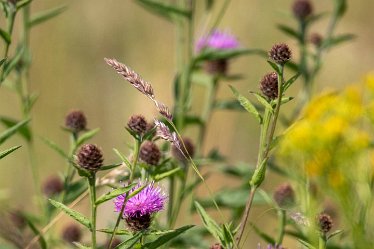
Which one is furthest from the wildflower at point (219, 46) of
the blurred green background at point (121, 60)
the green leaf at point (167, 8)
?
Result: the blurred green background at point (121, 60)

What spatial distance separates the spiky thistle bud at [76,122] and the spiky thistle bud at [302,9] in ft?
3.44

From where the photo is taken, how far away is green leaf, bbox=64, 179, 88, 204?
1979mm

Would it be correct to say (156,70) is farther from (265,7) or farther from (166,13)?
(166,13)

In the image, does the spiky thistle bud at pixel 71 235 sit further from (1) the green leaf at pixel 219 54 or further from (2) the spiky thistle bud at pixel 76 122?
(1) the green leaf at pixel 219 54

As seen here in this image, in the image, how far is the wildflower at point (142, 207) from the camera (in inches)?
56.1

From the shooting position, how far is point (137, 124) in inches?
57.1

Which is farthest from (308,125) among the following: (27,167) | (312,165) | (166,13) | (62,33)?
(62,33)

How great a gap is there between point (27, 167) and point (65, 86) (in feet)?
2.44

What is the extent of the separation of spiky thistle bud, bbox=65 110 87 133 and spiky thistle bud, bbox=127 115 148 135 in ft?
1.85

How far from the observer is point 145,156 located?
170cm

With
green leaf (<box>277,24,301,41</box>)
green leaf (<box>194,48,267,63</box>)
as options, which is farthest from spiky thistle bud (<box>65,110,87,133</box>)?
green leaf (<box>277,24,301,41</box>)

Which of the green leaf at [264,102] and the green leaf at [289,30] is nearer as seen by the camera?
the green leaf at [264,102]

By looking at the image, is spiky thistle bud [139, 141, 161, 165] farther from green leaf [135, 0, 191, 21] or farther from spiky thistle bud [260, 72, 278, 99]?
green leaf [135, 0, 191, 21]

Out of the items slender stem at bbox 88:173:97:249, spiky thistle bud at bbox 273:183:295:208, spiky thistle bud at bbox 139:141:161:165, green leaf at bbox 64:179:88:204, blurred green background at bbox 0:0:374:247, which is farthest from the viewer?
blurred green background at bbox 0:0:374:247
